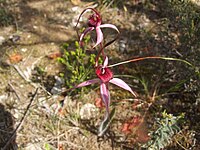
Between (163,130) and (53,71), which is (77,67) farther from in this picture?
(163,130)

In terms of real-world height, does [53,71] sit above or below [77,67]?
below

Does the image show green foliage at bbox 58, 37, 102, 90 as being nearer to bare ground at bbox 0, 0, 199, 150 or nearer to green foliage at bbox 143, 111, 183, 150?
bare ground at bbox 0, 0, 199, 150

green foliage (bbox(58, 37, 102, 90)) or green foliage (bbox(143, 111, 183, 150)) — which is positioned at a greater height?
green foliage (bbox(58, 37, 102, 90))

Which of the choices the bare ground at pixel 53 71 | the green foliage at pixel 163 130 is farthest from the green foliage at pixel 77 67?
the green foliage at pixel 163 130

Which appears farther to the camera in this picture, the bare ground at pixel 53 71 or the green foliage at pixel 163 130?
the bare ground at pixel 53 71

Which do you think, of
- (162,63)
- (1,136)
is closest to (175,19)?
(162,63)

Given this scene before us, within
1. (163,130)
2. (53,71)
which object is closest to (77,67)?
(53,71)

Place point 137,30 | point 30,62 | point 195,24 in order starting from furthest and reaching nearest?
point 137,30 → point 30,62 → point 195,24

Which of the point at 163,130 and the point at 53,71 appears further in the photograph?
the point at 53,71

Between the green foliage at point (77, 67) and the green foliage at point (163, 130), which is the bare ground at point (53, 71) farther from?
the green foliage at point (163, 130)

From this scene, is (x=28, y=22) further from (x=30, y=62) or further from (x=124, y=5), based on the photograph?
(x=124, y=5)

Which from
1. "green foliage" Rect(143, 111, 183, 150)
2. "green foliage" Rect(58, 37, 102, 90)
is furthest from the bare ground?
"green foliage" Rect(143, 111, 183, 150)
